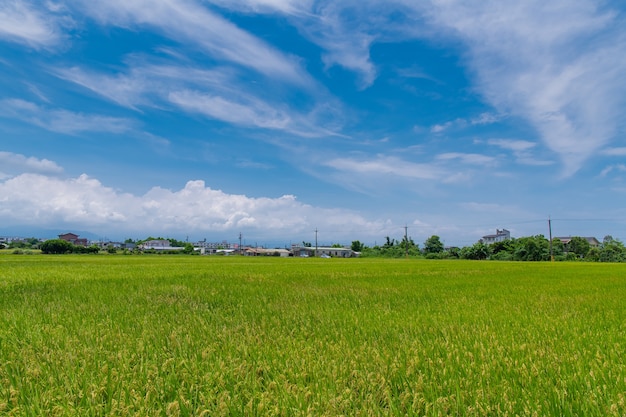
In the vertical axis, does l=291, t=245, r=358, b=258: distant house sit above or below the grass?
below

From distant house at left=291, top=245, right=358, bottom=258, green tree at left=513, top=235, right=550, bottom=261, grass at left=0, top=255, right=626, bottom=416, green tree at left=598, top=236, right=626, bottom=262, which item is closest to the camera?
grass at left=0, top=255, right=626, bottom=416

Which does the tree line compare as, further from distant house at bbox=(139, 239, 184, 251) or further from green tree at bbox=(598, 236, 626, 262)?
distant house at bbox=(139, 239, 184, 251)

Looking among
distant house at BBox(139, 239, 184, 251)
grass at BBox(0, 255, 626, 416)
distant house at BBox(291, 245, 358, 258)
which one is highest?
distant house at BBox(139, 239, 184, 251)

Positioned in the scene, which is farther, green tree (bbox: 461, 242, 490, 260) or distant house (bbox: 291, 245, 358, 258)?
distant house (bbox: 291, 245, 358, 258)

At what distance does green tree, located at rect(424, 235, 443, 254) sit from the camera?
82.1m

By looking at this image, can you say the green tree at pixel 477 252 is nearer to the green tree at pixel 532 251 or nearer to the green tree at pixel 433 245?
the green tree at pixel 532 251

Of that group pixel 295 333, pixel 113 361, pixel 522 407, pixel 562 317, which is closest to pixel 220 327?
pixel 295 333

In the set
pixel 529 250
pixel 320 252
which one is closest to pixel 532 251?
pixel 529 250

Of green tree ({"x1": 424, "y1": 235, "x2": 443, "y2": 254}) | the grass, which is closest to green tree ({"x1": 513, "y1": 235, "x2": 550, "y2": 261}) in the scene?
green tree ({"x1": 424, "y1": 235, "x2": 443, "y2": 254})

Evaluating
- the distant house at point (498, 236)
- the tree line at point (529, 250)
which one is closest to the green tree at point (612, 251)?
the tree line at point (529, 250)

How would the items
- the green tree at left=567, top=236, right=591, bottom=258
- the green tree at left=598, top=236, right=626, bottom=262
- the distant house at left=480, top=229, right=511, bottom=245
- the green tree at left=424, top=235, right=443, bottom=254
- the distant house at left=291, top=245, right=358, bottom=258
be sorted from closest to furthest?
the green tree at left=598, top=236, right=626, bottom=262, the green tree at left=567, top=236, right=591, bottom=258, the green tree at left=424, top=235, right=443, bottom=254, the distant house at left=291, top=245, right=358, bottom=258, the distant house at left=480, top=229, right=511, bottom=245

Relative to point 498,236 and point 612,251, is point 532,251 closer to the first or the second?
point 612,251

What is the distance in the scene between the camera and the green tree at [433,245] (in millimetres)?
82125

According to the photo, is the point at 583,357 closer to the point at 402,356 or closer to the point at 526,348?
the point at 526,348
